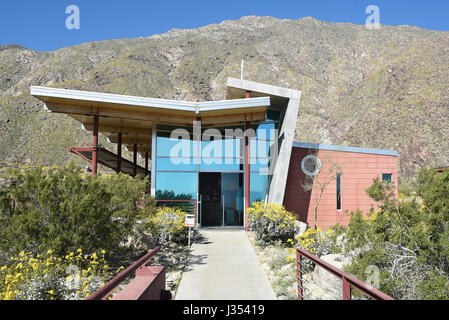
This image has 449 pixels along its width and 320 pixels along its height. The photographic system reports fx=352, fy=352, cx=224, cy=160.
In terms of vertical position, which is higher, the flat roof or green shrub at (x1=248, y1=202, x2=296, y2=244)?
the flat roof

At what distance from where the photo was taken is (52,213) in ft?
23.7

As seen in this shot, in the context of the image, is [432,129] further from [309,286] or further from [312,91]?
[309,286]

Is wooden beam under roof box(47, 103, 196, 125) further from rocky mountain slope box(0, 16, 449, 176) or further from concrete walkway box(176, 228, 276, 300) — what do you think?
rocky mountain slope box(0, 16, 449, 176)

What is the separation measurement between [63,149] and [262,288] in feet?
192

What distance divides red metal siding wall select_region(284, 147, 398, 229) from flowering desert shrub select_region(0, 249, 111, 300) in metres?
12.0

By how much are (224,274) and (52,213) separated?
A: 4.18 m

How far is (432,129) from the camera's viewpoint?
62.2m

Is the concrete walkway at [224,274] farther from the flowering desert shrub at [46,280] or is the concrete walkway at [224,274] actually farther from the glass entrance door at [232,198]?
the glass entrance door at [232,198]

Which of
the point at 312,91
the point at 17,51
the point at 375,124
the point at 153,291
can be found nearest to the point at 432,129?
the point at 375,124

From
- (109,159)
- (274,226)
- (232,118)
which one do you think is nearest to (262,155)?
(232,118)

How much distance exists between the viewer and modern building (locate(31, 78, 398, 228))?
15.2m

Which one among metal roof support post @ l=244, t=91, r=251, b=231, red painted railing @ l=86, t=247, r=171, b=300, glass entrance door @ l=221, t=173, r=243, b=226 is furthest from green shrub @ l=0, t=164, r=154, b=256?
glass entrance door @ l=221, t=173, r=243, b=226

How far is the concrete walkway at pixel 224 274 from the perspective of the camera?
7.14 meters

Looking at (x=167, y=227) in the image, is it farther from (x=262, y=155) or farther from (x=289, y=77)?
(x=289, y=77)
